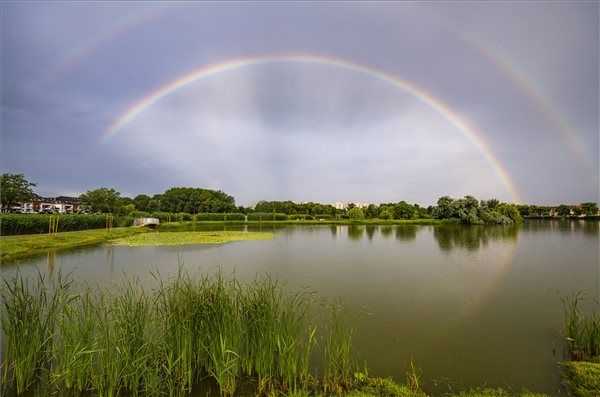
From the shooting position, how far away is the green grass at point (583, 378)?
165 inches

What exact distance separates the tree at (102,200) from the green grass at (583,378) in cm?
5240

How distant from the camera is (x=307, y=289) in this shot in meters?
10.1

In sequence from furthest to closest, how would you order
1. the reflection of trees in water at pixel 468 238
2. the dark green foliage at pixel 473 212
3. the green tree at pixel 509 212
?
the green tree at pixel 509 212 < the dark green foliage at pixel 473 212 < the reflection of trees in water at pixel 468 238

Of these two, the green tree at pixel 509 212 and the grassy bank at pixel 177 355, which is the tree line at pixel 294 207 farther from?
the grassy bank at pixel 177 355

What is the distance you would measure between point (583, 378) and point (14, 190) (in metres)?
45.1

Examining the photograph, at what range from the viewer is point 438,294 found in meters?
9.96

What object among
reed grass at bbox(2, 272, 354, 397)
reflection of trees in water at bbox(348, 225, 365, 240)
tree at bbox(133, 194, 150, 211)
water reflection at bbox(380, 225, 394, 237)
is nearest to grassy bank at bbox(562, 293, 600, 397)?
reed grass at bbox(2, 272, 354, 397)

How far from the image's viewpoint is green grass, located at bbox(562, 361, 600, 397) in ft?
13.8

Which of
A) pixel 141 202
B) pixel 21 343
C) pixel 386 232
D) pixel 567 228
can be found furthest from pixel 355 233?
pixel 141 202

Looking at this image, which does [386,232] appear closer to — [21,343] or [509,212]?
[21,343]

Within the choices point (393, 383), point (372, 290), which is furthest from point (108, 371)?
point (372, 290)

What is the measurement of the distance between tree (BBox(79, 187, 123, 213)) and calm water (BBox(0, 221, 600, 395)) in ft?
107

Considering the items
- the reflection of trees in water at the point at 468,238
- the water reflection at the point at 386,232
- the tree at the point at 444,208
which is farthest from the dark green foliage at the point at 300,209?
the reflection of trees in water at the point at 468,238

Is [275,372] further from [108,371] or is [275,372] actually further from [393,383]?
[108,371]
